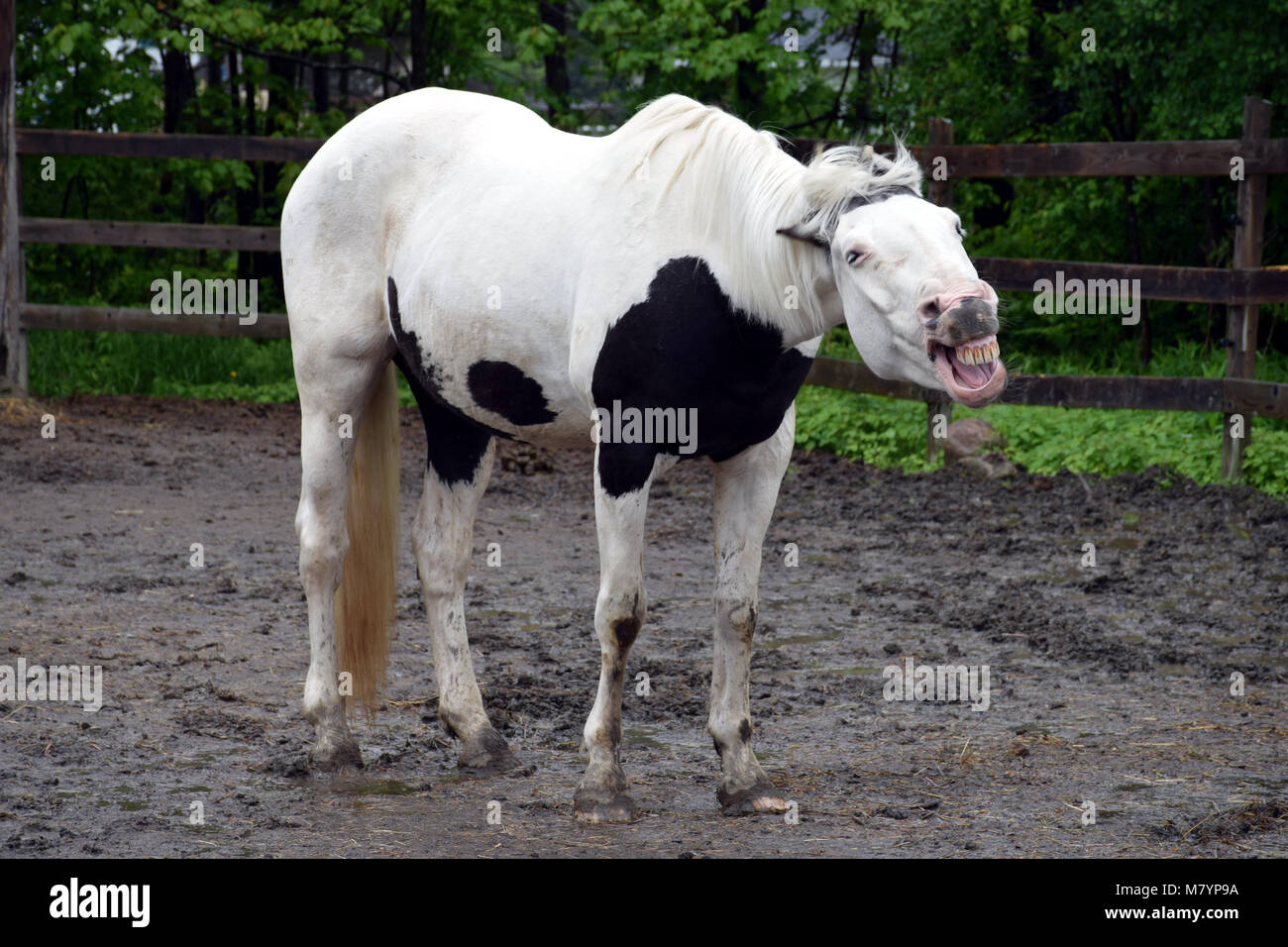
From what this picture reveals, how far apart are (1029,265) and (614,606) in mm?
6183

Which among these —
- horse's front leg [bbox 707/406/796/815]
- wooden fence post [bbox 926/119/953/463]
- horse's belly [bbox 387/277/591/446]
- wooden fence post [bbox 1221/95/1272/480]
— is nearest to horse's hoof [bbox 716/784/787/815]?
horse's front leg [bbox 707/406/796/815]

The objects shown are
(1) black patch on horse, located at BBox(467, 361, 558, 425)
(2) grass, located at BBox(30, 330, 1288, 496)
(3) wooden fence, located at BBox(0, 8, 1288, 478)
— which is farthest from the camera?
(2) grass, located at BBox(30, 330, 1288, 496)

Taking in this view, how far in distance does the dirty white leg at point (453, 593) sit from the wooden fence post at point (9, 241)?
26.2ft

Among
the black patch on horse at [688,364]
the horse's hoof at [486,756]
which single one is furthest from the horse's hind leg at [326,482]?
the black patch on horse at [688,364]

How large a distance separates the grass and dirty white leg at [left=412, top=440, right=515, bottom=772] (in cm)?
484

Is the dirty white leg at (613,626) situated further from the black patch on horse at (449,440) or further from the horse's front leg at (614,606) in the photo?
the black patch on horse at (449,440)

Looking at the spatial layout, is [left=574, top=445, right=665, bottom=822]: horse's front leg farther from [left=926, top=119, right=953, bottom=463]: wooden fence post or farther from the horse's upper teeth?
[left=926, top=119, right=953, bottom=463]: wooden fence post

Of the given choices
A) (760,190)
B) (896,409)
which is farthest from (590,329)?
(896,409)

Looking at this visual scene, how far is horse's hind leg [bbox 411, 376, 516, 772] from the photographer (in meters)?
4.35

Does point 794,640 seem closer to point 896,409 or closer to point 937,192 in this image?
point 896,409

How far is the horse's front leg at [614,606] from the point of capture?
12.0 ft

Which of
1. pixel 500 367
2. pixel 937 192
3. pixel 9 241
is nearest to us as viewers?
pixel 500 367

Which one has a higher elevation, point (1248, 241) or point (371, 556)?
point (1248, 241)

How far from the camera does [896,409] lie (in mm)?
10297
